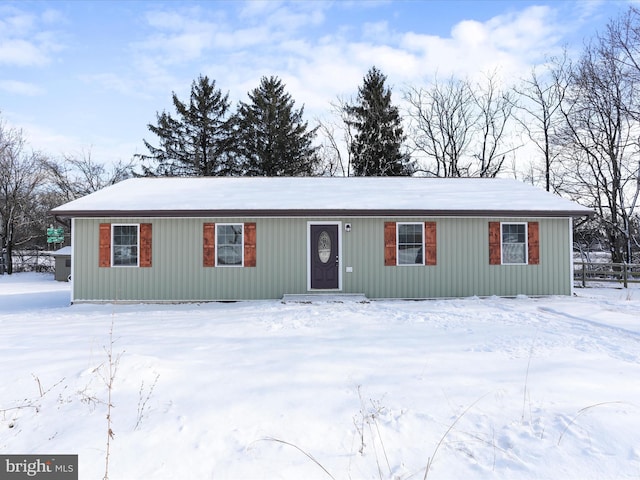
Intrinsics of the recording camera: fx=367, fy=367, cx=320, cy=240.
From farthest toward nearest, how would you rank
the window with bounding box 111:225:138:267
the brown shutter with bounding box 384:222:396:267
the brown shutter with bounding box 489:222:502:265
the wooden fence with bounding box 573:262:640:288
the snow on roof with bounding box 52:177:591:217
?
the wooden fence with bounding box 573:262:640:288 → the brown shutter with bounding box 489:222:502:265 → the brown shutter with bounding box 384:222:396:267 → the window with bounding box 111:225:138:267 → the snow on roof with bounding box 52:177:591:217

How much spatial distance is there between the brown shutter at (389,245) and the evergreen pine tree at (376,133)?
49.5 ft

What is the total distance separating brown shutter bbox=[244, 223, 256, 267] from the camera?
10125 millimetres

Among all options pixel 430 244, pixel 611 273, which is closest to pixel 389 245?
pixel 430 244

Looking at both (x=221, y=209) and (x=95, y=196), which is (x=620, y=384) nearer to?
(x=221, y=209)

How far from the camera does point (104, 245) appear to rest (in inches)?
394

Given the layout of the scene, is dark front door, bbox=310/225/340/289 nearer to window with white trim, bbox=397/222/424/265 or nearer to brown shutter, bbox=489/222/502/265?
window with white trim, bbox=397/222/424/265

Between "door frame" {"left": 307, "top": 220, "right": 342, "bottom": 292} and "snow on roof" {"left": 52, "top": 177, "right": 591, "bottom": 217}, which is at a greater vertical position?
"snow on roof" {"left": 52, "top": 177, "right": 591, "bottom": 217}

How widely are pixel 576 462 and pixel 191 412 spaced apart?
10.4ft

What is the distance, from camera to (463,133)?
25.9 m

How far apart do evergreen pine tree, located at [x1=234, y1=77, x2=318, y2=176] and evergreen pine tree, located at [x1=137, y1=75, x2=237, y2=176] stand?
48.0 inches

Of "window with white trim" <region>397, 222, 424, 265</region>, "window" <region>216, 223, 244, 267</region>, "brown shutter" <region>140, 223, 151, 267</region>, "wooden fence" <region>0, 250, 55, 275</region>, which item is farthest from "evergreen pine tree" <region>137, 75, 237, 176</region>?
"window with white trim" <region>397, 222, 424, 265</region>

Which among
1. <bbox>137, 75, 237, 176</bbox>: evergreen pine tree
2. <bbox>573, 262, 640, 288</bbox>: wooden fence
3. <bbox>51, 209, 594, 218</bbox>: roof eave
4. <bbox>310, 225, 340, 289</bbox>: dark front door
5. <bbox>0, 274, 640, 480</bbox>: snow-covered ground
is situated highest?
<bbox>137, 75, 237, 176</bbox>: evergreen pine tree

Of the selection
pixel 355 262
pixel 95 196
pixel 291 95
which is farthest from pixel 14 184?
pixel 355 262

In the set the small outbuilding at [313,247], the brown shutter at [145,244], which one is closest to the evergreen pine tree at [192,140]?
the small outbuilding at [313,247]
